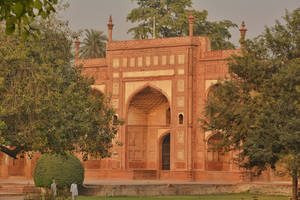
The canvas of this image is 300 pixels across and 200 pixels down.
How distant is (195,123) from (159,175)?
143 inches

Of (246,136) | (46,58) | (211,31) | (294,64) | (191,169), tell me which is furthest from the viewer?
(211,31)

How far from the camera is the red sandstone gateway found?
32003 mm

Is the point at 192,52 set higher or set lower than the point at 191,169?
higher

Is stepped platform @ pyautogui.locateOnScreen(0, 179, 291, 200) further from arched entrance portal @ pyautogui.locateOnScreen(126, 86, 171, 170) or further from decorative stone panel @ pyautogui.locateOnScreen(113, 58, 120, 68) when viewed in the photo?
decorative stone panel @ pyautogui.locateOnScreen(113, 58, 120, 68)

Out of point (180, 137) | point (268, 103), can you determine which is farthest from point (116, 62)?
point (268, 103)

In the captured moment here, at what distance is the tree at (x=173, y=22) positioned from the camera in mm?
41406

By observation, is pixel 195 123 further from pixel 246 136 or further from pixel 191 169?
pixel 246 136

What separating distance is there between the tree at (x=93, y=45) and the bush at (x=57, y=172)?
27.5 m

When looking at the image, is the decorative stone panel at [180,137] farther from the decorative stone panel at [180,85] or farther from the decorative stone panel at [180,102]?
the decorative stone panel at [180,85]

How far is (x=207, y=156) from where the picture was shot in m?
32.3

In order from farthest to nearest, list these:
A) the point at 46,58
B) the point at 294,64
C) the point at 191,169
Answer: the point at 191,169 < the point at 294,64 < the point at 46,58

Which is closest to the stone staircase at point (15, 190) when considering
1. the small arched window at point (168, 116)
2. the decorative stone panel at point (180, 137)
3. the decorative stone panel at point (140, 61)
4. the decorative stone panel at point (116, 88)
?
the decorative stone panel at point (180, 137)

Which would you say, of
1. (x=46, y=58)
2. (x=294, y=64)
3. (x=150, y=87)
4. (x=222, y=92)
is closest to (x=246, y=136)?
(x=222, y=92)

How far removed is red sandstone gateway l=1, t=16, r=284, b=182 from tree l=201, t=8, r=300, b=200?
1049 cm
